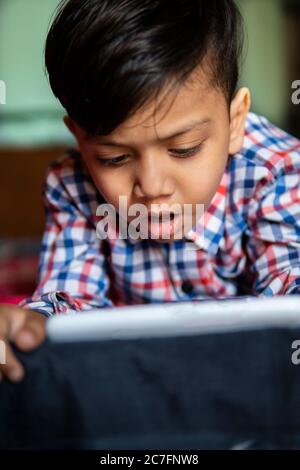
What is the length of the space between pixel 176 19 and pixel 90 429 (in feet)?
1.12

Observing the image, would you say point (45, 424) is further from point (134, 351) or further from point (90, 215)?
point (90, 215)

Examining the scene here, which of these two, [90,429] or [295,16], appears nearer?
[90,429]

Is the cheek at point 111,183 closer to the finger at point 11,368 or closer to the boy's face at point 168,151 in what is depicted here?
the boy's face at point 168,151

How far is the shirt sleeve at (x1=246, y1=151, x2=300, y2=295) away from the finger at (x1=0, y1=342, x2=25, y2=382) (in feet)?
1.01

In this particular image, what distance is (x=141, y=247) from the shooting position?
0.77 metres

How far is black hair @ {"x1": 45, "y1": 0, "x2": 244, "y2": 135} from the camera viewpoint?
53 cm

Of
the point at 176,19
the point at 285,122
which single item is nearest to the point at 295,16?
the point at 285,122

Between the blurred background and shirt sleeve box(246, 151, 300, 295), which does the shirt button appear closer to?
shirt sleeve box(246, 151, 300, 295)

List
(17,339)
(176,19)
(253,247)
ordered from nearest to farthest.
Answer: (17,339)
(176,19)
(253,247)

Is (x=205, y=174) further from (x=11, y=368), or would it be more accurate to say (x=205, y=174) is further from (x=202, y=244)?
(x=11, y=368)

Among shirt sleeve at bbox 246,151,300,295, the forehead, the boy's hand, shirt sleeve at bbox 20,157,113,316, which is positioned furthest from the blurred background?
the boy's hand

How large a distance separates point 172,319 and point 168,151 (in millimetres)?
181

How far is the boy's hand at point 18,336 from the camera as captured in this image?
0.45 meters

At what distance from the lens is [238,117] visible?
0.68m
